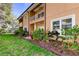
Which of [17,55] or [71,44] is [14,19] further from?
[71,44]

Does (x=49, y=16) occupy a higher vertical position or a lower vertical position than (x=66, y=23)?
higher

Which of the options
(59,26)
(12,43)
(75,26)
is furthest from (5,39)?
(75,26)

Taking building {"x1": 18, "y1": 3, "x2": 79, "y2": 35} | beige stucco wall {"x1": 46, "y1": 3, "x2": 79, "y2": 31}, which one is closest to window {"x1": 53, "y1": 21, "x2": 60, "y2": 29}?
building {"x1": 18, "y1": 3, "x2": 79, "y2": 35}

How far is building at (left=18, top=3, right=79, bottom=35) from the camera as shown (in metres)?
3.54

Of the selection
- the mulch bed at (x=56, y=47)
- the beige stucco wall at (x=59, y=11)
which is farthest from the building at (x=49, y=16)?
the mulch bed at (x=56, y=47)

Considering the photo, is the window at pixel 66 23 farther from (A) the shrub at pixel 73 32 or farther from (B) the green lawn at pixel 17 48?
(B) the green lawn at pixel 17 48

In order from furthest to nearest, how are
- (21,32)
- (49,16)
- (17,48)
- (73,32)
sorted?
(49,16) < (21,32) < (17,48) < (73,32)

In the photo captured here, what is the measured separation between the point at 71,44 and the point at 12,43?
46.4 inches

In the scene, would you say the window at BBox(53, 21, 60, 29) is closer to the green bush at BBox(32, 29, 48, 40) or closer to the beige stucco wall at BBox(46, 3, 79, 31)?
the beige stucco wall at BBox(46, 3, 79, 31)

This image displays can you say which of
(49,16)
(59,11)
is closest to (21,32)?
(49,16)

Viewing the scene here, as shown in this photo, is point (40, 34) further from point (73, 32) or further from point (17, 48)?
point (73, 32)

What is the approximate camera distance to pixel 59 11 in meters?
3.82

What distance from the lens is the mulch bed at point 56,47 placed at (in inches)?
135

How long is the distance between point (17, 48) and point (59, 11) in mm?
1186
